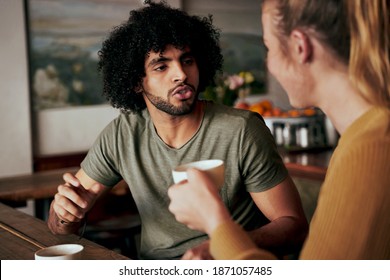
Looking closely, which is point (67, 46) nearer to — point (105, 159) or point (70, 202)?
point (105, 159)

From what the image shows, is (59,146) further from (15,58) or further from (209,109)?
(209,109)

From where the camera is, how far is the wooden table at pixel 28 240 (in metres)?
1.25

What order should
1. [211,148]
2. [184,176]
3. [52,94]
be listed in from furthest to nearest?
[52,94], [211,148], [184,176]

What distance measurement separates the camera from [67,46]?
3836 millimetres

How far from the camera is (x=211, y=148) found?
4.84 feet

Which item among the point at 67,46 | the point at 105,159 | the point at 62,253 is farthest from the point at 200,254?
the point at 67,46

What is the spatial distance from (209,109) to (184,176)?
1.91ft

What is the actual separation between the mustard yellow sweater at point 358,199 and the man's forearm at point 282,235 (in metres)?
0.43

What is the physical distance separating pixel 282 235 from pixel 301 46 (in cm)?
53

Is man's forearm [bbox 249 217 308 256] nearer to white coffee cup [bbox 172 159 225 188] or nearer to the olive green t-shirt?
the olive green t-shirt

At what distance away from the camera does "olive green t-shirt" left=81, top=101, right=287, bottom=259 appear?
1439 millimetres

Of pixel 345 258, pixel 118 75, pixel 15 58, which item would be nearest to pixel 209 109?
pixel 118 75

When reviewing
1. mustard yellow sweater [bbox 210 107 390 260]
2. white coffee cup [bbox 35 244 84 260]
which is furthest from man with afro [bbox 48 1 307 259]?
mustard yellow sweater [bbox 210 107 390 260]

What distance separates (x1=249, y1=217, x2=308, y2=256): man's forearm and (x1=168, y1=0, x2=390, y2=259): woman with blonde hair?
0.36 metres
